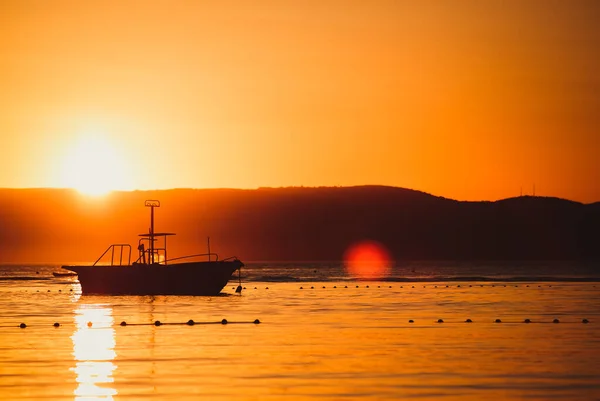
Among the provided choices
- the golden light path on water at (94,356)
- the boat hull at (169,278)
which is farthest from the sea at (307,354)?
the boat hull at (169,278)

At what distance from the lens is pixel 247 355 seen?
35.5 m

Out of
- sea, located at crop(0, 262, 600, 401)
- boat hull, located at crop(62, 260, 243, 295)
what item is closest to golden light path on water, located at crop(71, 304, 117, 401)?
sea, located at crop(0, 262, 600, 401)

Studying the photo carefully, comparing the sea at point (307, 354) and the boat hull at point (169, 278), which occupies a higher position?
the boat hull at point (169, 278)

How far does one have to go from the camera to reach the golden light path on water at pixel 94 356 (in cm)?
2667

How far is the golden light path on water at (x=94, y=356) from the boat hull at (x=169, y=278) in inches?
974

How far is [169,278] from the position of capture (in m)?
87.4

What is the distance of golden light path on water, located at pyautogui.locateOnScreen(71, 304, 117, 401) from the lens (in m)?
26.7

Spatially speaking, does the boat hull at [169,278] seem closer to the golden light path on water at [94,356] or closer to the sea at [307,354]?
the sea at [307,354]

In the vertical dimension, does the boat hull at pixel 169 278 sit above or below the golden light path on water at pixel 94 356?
above

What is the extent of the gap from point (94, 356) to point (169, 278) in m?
51.6

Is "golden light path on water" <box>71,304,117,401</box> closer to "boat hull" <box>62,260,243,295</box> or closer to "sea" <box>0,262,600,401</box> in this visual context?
"sea" <box>0,262,600,401</box>

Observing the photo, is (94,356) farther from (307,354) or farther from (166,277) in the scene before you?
(166,277)

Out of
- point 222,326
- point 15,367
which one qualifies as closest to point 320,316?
point 222,326

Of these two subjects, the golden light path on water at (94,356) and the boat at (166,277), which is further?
the boat at (166,277)
